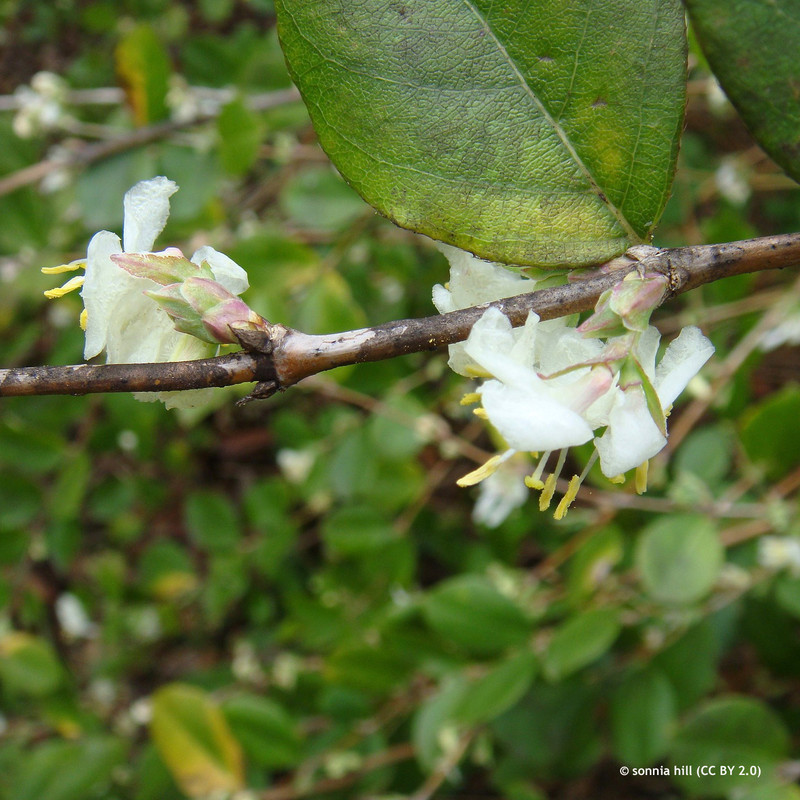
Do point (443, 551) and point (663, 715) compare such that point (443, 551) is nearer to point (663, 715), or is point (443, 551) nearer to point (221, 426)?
point (663, 715)

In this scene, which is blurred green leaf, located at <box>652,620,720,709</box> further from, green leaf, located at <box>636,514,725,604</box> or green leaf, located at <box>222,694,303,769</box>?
green leaf, located at <box>222,694,303,769</box>

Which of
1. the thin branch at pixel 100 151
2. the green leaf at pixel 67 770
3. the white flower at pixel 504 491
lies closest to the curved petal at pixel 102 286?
the white flower at pixel 504 491

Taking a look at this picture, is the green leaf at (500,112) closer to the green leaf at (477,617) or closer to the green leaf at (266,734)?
the green leaf at (477,617)

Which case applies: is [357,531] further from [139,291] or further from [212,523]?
[139,291]

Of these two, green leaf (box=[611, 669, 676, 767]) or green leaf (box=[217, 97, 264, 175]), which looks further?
green leaf (box=[217, 97, 264, 175])

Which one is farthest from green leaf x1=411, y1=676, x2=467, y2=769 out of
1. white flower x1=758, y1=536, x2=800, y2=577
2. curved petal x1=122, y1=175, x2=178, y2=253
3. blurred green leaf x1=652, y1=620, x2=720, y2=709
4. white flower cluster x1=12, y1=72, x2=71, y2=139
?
white flower cluster x1=12, y1=72, x2=71, y2=139

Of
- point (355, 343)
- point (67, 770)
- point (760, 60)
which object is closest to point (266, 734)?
point (67, 770)
